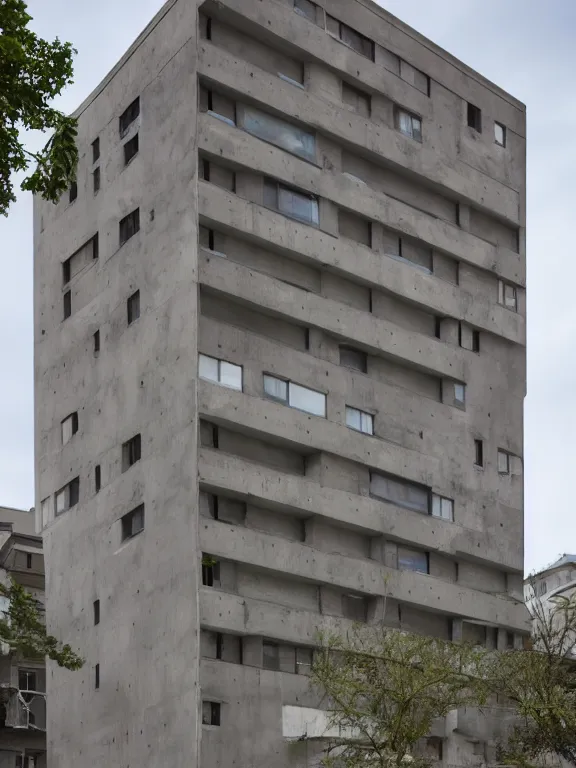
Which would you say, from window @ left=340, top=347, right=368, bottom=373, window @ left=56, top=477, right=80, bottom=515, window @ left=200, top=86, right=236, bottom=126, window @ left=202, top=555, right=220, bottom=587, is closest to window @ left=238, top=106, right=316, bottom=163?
window @ left=200, top=86, right=236, bottom=126

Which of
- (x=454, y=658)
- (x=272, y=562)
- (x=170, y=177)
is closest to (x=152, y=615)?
(x=272, y=562)

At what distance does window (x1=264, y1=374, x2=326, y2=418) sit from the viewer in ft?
175

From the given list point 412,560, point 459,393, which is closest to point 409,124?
point 459,393

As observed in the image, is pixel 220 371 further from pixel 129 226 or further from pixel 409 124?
pixel 409 124

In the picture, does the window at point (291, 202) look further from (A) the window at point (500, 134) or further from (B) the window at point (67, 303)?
(A) the window at point (500, 134)

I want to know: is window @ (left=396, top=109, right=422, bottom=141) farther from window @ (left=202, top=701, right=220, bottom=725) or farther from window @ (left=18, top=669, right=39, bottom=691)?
window @ (left=18, top=669, right=39, bottom=691)

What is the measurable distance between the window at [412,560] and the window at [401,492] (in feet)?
4.68

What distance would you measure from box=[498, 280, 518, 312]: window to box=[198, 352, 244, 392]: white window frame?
552 inches

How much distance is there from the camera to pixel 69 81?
2983 centimetres

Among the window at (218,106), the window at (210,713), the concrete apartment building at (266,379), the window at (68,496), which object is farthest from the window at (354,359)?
the window at (210,713)

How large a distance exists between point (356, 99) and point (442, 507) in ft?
48.9

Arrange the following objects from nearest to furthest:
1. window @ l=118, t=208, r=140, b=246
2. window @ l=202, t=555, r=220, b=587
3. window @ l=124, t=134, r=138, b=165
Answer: window @ l=202, t=555, r=220, b=587, window @ l=118, t=208, r=140, b=246, window @ l=124, t=134, r=138, b=165

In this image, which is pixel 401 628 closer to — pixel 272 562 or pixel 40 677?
pixel 272 562

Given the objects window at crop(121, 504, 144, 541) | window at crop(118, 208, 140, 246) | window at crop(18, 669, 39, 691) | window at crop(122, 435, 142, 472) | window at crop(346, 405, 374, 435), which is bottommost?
window at crop(18, 669, 39, 691)
